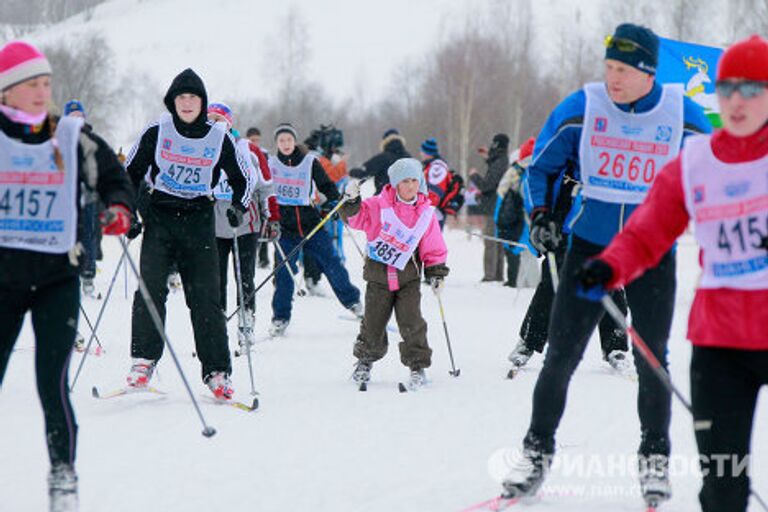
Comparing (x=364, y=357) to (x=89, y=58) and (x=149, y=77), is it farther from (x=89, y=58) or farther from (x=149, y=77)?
(x=149, y=77)

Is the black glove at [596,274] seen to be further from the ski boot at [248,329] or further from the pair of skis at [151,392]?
the ski boot at [248,329]

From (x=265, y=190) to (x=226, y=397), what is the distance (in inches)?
116

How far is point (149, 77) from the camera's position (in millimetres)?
89062

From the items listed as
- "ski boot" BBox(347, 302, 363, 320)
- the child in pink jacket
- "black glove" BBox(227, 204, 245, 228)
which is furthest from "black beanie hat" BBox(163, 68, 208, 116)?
"ski boot" BBox(347, 302, 363, 320)

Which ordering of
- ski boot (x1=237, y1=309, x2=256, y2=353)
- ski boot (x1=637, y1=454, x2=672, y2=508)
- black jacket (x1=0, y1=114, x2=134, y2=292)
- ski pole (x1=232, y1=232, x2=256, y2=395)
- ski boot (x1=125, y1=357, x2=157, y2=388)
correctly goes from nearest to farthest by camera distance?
black jacket (x1=0, y1=114, x2=134, y2=292) → ski boot (x1=637, y1=454, x2=672, y2=508) → ski boot (x1=125, y1=357, x2=157, y2=388) → ski pole (x1=232, y1=232, x2=256, y2=395) → ski boot (x1=237, y1=309, x2=256, y2=353)

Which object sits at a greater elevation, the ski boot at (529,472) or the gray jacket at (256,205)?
the gray jacket at (256,205)

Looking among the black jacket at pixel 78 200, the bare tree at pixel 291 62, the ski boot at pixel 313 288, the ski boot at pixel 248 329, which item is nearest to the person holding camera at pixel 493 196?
the ski boot at pixel 313 288

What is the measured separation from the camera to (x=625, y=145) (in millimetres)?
4312

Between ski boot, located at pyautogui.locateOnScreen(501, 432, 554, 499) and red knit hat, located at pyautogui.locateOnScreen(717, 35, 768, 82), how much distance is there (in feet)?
5.77

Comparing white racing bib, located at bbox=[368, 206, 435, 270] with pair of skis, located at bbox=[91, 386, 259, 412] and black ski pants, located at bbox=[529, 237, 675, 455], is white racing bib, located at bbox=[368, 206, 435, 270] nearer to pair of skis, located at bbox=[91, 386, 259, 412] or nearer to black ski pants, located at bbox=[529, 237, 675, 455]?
pair of skis, located at bbox=[91, 386, 259, 412]

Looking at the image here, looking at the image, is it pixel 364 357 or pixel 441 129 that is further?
pixel 441 129

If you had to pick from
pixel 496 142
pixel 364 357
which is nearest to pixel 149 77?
pixel 496 142

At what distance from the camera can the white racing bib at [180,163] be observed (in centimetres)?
603

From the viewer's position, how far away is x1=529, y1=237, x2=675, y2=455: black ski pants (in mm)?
4031
